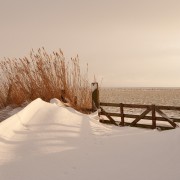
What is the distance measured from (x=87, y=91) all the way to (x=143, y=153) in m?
6.70

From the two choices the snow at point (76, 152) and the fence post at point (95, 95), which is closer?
the snow at point (76, 152)

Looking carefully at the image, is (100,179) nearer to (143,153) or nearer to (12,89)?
(143,153)

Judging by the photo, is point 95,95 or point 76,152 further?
point 95,95

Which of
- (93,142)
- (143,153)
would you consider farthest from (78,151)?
(143,153)

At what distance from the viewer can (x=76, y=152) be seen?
6.05 m

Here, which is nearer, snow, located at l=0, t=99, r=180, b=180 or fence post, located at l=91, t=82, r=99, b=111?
snow, located at l=0, t=99, r=180, b=180

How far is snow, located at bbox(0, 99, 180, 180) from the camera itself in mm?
4977

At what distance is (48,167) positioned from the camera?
5.21 meters

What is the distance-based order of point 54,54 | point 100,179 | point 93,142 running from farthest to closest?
point 54,54
point 93,142
point 100,179

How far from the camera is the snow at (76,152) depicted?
4977 mm

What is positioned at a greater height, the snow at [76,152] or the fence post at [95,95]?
the fence post at [95,95]

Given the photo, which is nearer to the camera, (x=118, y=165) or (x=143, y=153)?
(x=118, y=165)

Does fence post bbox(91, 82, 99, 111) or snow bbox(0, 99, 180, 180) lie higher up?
fence post bbox(91, 82, 99, 111)

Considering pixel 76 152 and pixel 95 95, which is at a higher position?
pixel 95 95
